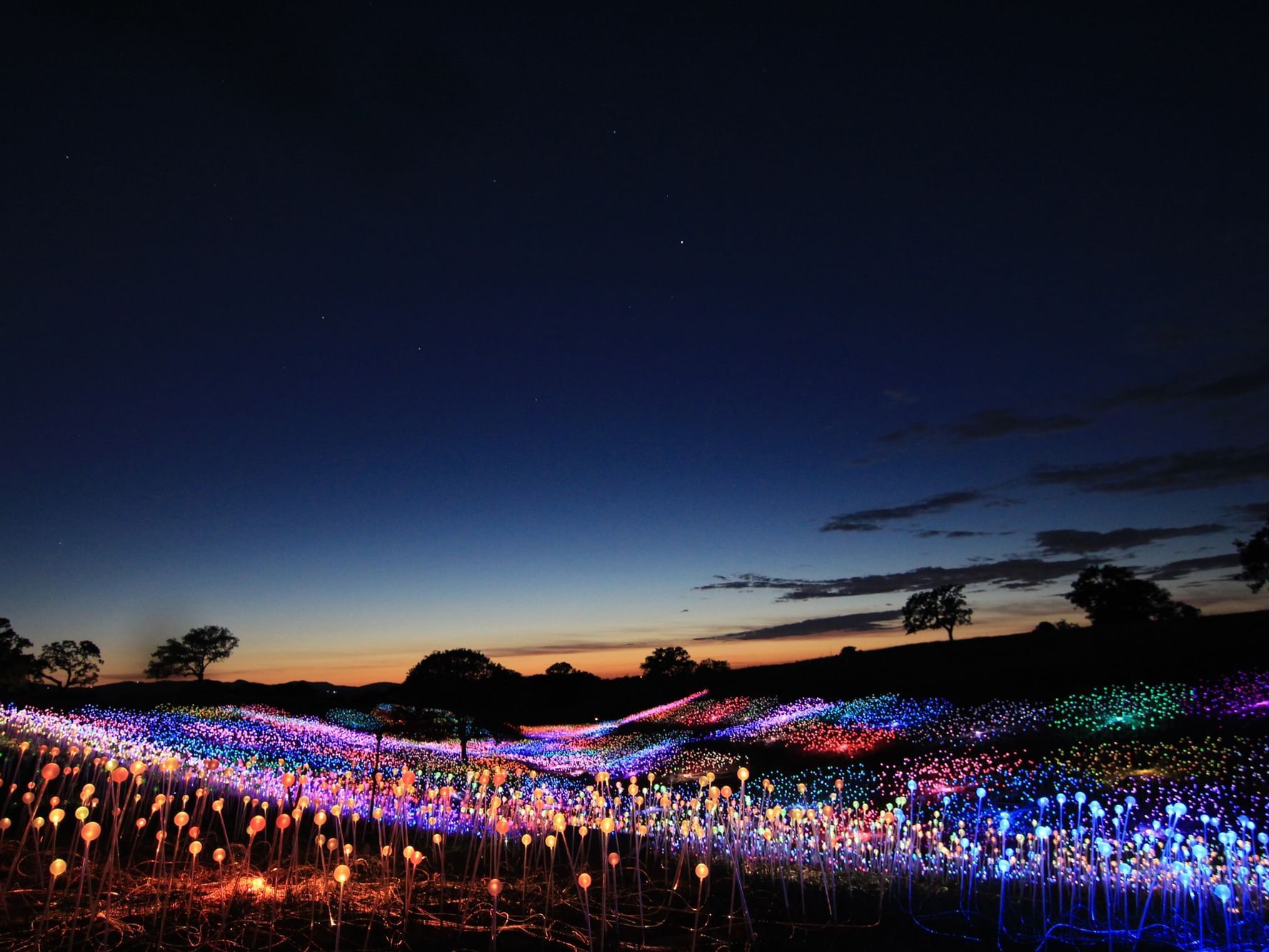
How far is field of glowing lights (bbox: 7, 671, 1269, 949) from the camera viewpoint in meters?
5.47

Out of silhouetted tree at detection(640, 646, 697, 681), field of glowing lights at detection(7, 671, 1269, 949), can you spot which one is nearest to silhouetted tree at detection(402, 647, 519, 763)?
field of glowing lights at detection(7, 671, 1269, 949)

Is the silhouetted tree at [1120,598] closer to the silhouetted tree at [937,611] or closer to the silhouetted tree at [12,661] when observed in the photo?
the silhouetted tree at [937,611]

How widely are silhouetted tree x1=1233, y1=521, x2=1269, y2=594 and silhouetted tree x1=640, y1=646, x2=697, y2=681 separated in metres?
42.9

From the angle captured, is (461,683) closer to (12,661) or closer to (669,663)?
(12,661)

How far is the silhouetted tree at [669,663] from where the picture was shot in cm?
7156

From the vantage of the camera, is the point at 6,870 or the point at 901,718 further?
the point at 901,718

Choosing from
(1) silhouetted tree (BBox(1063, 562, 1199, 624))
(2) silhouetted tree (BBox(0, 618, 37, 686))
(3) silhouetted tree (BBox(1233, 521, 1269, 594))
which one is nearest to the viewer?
(2) silhouetted tree (BBox(0, 618, 37, 686))

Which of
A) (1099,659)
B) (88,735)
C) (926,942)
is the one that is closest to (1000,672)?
(1099,659)

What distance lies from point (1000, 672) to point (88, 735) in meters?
30.1

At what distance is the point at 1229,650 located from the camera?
81.1 feet

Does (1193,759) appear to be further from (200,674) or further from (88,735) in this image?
(200,674)

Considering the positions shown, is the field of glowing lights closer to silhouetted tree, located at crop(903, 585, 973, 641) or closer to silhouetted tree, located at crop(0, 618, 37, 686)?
silhouetted tree, located at crop(0, 618, 37, 686)

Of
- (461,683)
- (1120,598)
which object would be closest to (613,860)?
(461,683)

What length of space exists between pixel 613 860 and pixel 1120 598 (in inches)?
2542
